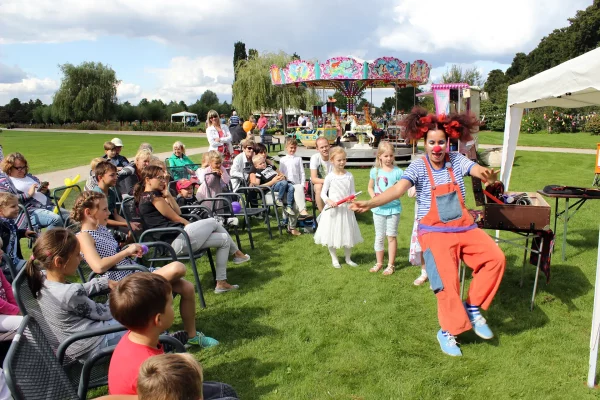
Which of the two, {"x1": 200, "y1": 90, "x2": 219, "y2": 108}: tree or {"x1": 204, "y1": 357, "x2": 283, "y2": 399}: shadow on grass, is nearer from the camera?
{"x1": 204, "y1": 357, "x2": 283, "y2": 399}: shadow on grass

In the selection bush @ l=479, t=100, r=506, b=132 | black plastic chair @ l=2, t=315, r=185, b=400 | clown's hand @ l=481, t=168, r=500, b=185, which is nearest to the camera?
black plastic chair @ l=2, t=315, r=185, b=400

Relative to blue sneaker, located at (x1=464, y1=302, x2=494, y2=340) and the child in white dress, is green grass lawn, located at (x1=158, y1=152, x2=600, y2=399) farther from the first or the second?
the child in white dress

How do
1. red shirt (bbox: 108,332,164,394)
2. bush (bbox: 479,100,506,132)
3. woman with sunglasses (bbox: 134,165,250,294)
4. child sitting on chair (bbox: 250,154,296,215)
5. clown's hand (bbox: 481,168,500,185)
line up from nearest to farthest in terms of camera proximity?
red shirt (bbox: 108,332,164,394) → clown's hand (bbox: 481,168,500,185) → woman with sunglasses (bbox: 134,165,250,294) → child sitting on chair (bbox: 250,154,296,215) → bush (bbox: 479,100,506,132)

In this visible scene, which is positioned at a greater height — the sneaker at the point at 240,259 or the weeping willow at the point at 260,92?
the weeping willow at the point at 260,92

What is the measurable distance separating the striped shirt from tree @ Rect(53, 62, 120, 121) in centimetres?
5611

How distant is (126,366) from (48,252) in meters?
0.99

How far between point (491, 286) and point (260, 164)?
179 inches

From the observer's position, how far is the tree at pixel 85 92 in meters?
52.9

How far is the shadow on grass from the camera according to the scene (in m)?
2.98

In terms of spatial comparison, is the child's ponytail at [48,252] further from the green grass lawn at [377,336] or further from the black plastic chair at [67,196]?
the black plastic chair at [67,196]

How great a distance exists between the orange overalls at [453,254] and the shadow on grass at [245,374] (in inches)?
53.0

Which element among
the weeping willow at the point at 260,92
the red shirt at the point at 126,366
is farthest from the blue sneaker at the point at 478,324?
the weeping willow at the point at 260,92

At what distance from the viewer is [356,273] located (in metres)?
5.09

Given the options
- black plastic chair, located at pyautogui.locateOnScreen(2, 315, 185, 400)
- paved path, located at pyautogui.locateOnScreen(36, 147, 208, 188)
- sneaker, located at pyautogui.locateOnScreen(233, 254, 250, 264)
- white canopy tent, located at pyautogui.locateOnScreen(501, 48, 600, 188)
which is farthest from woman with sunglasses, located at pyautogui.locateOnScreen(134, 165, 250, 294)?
paved path, located at pyautogui.locateOnScreen(36, 147, 208, 188)
